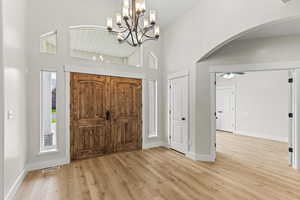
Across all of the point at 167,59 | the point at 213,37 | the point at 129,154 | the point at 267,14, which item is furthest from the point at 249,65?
the point at 129,154

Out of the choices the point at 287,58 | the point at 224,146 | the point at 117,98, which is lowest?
the point at 224,146

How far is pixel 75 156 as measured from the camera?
3574 millimetres

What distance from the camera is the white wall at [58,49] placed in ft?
10.2

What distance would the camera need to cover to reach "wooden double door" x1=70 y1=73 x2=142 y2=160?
11.9 ft

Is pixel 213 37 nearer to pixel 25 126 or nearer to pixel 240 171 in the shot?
pixel 240 171

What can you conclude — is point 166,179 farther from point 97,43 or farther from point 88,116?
point 97,43

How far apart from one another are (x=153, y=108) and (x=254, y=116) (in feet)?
15.1

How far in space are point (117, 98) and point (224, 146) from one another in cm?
389

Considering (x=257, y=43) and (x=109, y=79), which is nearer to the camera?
(x=257, y=43)

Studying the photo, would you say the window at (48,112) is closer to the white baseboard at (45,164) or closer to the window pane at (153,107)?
the white baseboard at (45,164)

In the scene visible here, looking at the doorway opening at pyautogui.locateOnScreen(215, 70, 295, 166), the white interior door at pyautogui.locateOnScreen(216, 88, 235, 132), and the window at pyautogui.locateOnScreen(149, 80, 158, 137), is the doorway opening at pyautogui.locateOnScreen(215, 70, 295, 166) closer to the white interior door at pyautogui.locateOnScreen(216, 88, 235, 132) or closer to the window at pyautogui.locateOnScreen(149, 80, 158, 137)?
the white interior door at pyautogui.locateOnScreen(216, 88, 235, 132)

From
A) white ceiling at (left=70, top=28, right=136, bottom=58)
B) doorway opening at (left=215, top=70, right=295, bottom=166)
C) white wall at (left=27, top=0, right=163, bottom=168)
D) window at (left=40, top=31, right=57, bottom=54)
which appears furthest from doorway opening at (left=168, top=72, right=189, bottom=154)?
window at (left=40, top=31, right=57, bottom=54)

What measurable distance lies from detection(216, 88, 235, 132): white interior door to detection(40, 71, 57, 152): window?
23.7 ft

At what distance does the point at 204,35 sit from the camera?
3.47m
